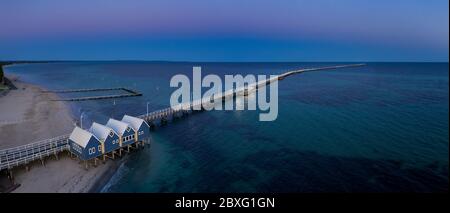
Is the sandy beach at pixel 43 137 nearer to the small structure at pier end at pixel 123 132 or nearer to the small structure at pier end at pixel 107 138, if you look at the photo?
the small structure at pier end at pixel 107 138

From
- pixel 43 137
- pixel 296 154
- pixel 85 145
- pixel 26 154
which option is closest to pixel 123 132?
pixel 85 145

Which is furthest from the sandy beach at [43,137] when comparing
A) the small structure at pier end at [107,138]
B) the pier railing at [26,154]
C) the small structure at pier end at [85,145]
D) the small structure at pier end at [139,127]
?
A: the small structure at pier end at [139,127]

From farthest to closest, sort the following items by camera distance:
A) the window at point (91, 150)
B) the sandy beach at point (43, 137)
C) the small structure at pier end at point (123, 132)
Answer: the small structure at pier end at point (123, 132)
the window at point (91, 150)
the sandy beach at point (43, 137)

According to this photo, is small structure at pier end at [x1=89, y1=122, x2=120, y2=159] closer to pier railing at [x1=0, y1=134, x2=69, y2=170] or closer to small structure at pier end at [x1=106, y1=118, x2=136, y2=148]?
small structure at pier end at [x1=106, y1=118, x2=136, y2=148]

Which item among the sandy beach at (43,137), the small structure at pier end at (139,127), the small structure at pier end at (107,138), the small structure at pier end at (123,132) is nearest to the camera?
the sandy beach at (43,137)

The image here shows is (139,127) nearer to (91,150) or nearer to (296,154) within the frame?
(91,150)

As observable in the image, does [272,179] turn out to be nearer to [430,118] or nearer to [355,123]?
[355,123]

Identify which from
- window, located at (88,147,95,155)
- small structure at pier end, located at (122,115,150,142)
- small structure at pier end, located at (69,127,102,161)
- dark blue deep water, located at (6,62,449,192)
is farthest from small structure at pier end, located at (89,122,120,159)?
small structure at pier end, located at (122,115,150,142)
